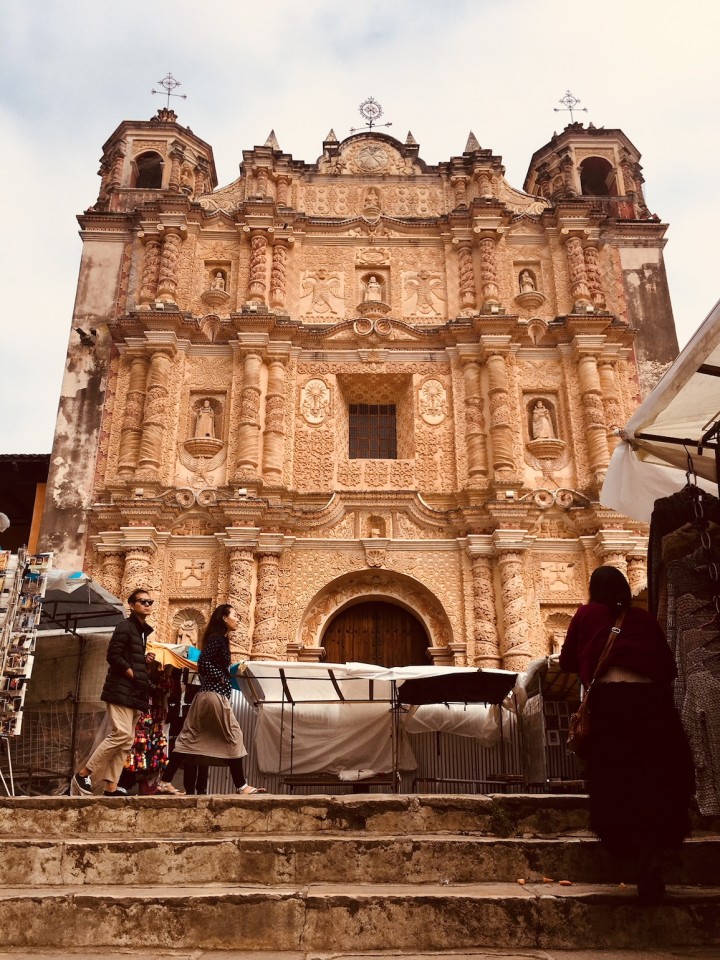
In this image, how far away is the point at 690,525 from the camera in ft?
12.5

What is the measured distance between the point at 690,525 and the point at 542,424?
9959 mm

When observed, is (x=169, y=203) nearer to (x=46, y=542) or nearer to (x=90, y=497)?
(x=90, y=497)

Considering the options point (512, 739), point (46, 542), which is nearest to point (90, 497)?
point (46, 542)

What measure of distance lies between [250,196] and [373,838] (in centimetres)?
1381

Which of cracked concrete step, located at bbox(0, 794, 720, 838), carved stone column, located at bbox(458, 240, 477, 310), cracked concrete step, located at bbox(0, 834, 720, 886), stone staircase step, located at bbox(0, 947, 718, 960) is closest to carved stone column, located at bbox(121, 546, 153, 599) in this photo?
carved stone column, located at bbox(458, 240, 477, 310)

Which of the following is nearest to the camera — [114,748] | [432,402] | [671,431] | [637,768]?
[637,768]

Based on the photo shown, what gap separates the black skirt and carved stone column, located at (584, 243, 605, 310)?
12211 millimetres

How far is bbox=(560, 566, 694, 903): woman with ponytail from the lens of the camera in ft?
10.5

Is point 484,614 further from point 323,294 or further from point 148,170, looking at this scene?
point 148,170

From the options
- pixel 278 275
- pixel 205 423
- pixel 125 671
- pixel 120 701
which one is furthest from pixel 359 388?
pixel 120 701

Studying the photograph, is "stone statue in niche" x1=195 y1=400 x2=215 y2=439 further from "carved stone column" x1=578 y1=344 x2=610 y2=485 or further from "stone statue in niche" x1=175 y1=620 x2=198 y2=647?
"carved stone column" x1=578 y1=344 x2=610 y2=485

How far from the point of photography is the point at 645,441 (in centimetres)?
466

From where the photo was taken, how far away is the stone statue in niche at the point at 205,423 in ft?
43.9

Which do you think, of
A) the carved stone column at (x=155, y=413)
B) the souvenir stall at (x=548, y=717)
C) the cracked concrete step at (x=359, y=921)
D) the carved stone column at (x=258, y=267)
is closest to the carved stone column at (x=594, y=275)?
the carved stone column at (x=258, y=267)
